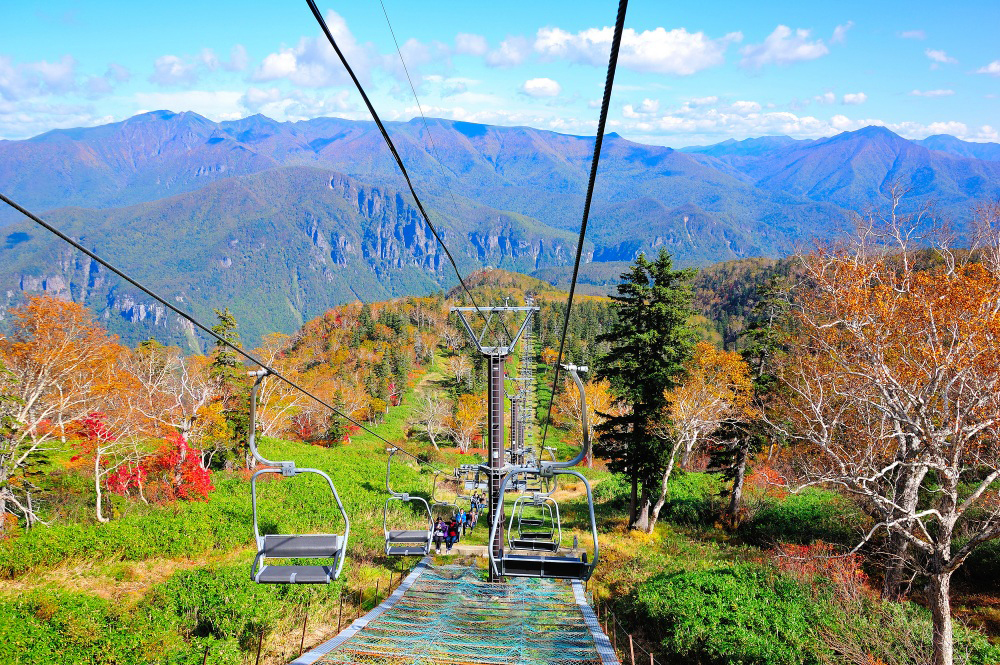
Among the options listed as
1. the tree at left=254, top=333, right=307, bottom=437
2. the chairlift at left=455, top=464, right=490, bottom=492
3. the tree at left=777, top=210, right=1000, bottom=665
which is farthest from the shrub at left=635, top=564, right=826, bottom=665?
the tree at left=254, top=333, right=307, bottom=437

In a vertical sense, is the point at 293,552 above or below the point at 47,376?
below

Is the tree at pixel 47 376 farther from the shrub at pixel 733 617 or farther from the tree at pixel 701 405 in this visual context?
the tree at pixel 701 405

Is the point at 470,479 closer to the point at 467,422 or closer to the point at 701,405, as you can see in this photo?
the point at 701,405

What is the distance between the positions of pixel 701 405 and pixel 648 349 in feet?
13.2

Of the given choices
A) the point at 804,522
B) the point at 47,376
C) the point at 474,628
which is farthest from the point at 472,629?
the point at 804,522

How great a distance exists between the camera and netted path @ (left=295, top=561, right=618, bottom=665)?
34.8 ft

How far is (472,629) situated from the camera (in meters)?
12.5

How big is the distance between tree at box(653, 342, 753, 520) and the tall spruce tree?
581 millimetres

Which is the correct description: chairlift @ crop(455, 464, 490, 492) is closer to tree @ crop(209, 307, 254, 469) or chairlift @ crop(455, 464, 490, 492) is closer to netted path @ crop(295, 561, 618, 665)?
netted path @ crop(295, 561, 618, 665)

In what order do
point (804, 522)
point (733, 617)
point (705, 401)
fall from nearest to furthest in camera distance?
point (733, 617)
point (804, 522)
point (705, 401)

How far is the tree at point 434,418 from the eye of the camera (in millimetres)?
60963

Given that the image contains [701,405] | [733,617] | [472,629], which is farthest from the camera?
[701,405]

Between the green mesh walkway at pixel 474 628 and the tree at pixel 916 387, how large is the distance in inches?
276

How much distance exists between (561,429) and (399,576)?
5475 cm
